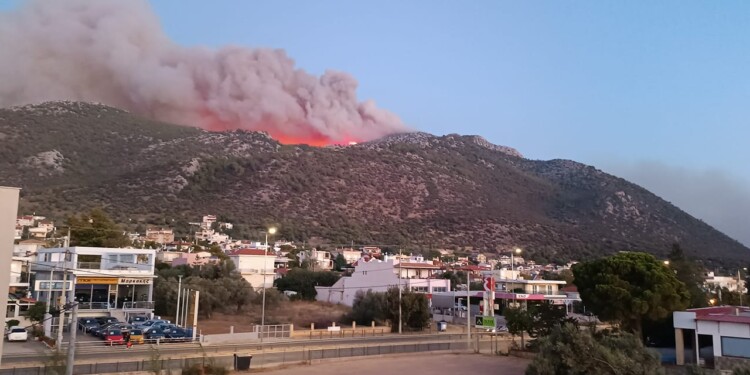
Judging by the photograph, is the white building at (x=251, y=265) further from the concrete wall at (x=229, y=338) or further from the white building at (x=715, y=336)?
the white building at (x=715, y=336)

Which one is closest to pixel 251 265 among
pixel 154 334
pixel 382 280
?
pixel 382 280

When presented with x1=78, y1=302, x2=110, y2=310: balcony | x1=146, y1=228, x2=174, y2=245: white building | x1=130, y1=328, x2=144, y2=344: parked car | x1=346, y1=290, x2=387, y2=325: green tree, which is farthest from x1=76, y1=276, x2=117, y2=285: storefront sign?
x1=146, y1=228, x2=174, y2=245: white building

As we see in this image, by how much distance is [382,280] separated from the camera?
199ft

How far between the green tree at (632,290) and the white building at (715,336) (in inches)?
92.1

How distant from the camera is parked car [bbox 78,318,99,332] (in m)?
39.5

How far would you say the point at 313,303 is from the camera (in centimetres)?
6359

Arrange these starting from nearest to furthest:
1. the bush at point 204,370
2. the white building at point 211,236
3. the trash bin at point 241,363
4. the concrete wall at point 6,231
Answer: the concrete wall at point 6,231, the bush at point 204,370, the trash bin at point 241,363, the white building at point 211,236

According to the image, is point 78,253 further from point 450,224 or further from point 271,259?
point 450,224

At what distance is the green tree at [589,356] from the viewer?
18.1 meters

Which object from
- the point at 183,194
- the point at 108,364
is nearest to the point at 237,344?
the point at 108,364

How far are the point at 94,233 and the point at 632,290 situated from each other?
54.0 m

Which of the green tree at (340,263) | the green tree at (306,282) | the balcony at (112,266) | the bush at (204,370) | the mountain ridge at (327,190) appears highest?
the mountain ridge at (327,190)

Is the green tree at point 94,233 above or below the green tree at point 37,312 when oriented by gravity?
above

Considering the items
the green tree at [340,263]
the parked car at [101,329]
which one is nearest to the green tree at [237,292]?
the parked car at [101,329]
